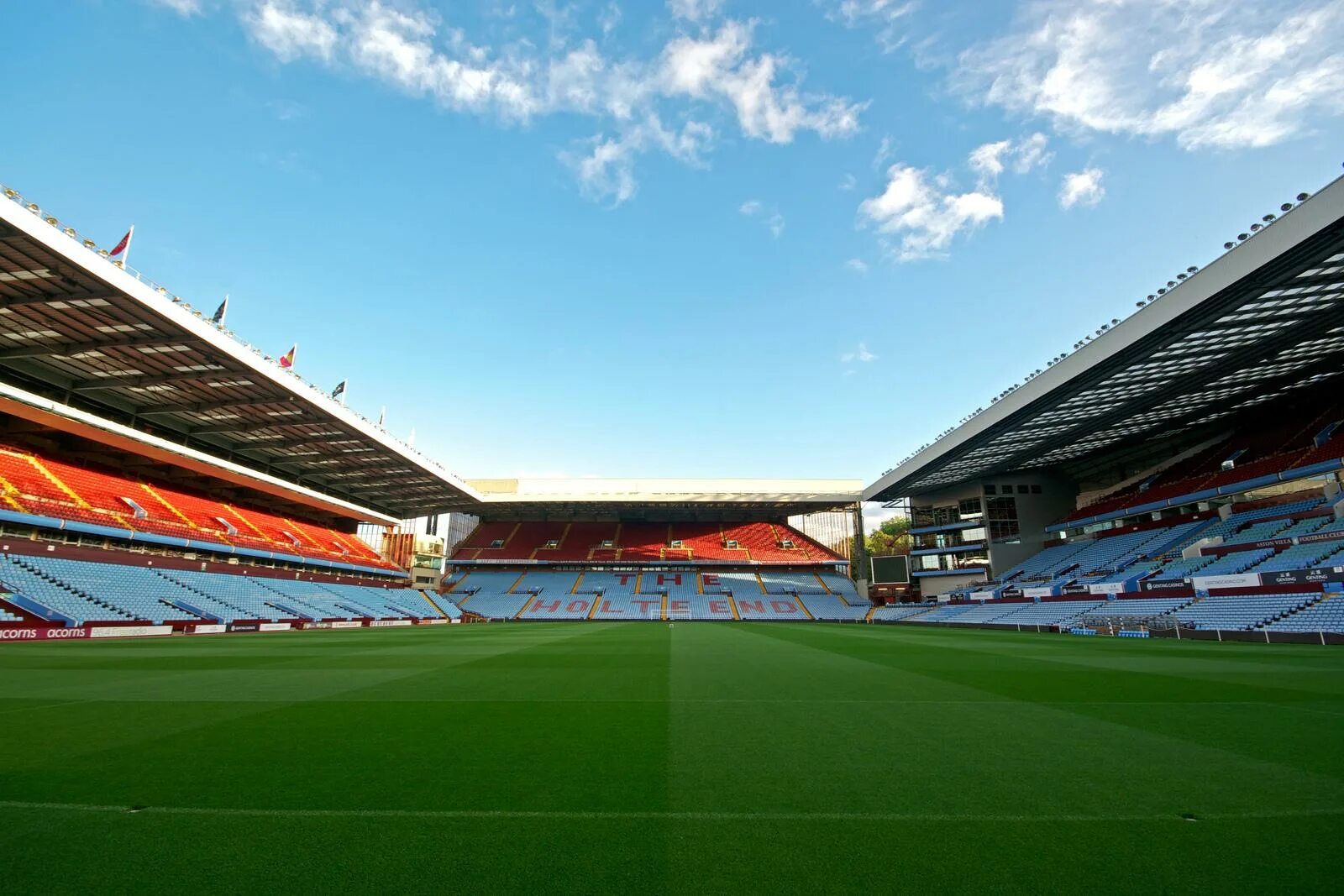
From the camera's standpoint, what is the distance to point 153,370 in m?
26.5

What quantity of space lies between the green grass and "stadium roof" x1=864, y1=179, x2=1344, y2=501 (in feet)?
44.3

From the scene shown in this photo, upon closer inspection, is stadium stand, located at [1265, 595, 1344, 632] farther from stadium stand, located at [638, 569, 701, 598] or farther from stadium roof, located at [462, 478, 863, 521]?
stadium stand, located at [638, 569, 701, 598]

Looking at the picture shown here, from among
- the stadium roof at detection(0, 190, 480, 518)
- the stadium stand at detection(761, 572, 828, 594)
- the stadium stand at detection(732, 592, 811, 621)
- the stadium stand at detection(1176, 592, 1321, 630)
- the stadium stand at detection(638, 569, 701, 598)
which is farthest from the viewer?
the stadium stand at detection(761, 572, 828, 594)

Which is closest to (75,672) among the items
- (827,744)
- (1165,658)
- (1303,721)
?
(827,744)

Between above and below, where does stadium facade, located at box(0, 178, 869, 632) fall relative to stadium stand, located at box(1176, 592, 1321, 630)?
above

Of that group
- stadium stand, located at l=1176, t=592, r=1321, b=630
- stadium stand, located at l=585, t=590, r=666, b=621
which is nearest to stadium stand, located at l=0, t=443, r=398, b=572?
stadium stand, located at l=585, t=590, r=666, b=621

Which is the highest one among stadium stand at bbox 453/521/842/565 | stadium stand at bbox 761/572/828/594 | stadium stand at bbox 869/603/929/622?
stadium stand at bbox 453/521/842/565

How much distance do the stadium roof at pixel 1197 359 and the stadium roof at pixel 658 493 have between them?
14.1 meters

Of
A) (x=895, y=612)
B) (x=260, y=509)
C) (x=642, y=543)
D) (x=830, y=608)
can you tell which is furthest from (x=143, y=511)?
(x=895, y=612)

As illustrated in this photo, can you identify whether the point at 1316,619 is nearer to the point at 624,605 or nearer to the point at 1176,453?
the point at 1176,453

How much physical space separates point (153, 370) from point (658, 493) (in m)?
37.7

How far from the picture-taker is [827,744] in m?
5.93

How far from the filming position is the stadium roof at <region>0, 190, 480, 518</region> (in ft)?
60.8

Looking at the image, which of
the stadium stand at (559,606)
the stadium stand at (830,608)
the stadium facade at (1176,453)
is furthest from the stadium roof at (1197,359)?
the stadium stand at (559,606)
